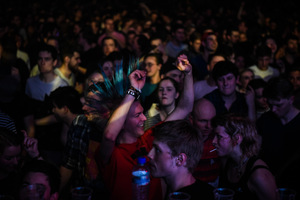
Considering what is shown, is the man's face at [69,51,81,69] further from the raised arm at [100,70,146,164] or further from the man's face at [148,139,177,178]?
the man's face at [148,139,177,178]

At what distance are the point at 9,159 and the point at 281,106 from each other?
252cm

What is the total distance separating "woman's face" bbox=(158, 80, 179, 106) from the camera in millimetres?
3855

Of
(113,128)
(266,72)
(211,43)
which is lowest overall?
(113,128)

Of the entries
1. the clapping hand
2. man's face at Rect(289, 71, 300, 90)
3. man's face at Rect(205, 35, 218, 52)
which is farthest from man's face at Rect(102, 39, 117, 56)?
the clapping hand

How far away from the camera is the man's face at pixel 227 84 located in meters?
4.05

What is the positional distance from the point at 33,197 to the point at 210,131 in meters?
1.87

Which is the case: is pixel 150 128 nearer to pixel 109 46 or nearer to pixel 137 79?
pixel 137 79

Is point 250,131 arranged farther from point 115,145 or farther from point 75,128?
point 75,128

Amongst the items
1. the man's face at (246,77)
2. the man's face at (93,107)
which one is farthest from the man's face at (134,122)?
the man's face at (246,77)

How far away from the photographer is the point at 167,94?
386 cm

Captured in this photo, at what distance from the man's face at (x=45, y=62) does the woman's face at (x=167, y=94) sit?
1.72 m

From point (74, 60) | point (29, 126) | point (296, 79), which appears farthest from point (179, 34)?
point (29, 126)

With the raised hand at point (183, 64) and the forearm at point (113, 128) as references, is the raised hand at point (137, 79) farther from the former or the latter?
the raised hand at point (183, 64)

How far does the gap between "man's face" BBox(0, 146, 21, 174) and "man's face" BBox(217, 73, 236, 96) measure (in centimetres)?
241
